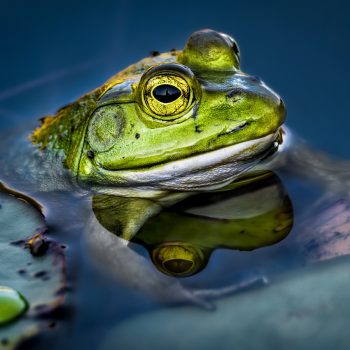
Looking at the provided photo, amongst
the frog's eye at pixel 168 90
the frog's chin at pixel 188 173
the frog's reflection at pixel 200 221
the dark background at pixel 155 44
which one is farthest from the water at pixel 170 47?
the frog's eye at pixel 168 90

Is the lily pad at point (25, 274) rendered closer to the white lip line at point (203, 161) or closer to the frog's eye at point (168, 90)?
the white lip line at point (203, 161)

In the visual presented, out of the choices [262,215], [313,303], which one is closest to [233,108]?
[262,215]

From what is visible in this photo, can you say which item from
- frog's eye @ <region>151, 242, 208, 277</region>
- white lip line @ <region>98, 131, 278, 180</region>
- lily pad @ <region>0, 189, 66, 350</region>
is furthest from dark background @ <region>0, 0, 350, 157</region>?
frog's eye @ <region>151, 242, 208, 277</region>

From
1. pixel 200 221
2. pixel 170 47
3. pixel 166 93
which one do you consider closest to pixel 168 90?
pixel 166 93

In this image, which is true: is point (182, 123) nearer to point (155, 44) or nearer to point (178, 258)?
point (178, 258)

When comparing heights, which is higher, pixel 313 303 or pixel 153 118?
pixel 153 118

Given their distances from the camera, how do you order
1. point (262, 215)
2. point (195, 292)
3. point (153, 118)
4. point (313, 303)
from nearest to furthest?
point (313, 303), point (195, 292), point (153, 118), point (262, 215)

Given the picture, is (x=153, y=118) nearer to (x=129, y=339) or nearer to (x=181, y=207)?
(x=181, y=207)

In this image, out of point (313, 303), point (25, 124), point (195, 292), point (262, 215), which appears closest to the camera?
point (313, 303)
